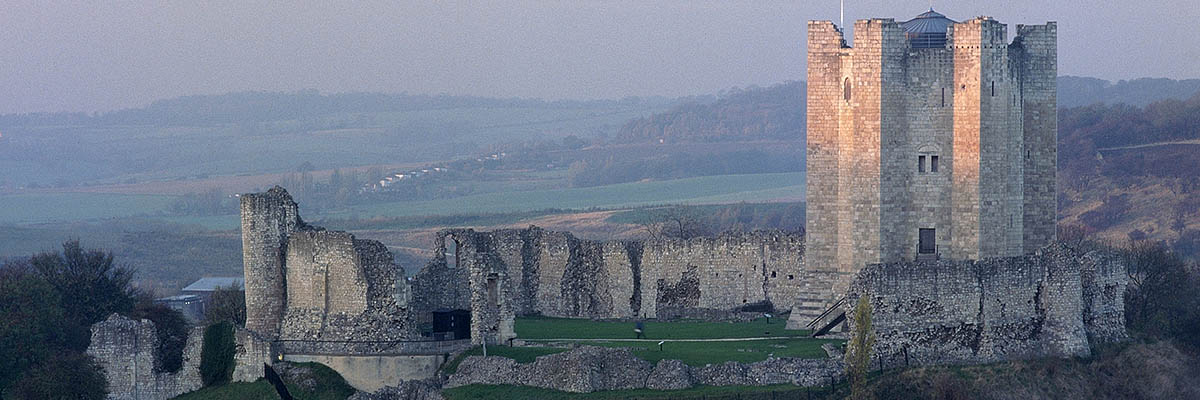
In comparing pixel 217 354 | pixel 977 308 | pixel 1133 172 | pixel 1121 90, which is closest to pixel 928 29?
pixel 977 308

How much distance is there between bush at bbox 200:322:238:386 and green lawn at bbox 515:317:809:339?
19.6 ft

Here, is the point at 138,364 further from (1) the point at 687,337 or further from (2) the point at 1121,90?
(2) the point at 1121,90

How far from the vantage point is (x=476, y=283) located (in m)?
43.5

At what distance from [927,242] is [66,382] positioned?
17962mm

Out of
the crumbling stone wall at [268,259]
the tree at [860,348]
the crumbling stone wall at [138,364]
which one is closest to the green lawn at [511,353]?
the crumbling stone wall at [268,259]

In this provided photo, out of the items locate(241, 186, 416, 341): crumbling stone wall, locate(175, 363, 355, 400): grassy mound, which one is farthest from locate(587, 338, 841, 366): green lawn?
locate(175, 363, 355, 400): grassy mound

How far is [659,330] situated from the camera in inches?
1822

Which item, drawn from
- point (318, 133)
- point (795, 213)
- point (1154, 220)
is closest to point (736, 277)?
point (1154, 220)

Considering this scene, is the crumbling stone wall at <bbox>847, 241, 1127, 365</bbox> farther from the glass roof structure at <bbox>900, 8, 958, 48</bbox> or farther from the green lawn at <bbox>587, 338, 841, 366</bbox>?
the glass roof structure at <bbox>900, 8, 958, 48</bbox>

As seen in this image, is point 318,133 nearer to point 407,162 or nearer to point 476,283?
point 407,162

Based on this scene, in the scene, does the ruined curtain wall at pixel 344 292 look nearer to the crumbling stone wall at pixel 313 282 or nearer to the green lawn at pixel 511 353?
the crumbling stone wall at pixel 313 282

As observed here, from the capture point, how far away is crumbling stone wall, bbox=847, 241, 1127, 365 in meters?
41.6

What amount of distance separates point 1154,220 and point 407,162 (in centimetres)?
8441

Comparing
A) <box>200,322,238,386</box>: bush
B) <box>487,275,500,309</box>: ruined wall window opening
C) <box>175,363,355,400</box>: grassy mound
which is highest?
<box>487,275,500,309</box>: ruined wall window opening
